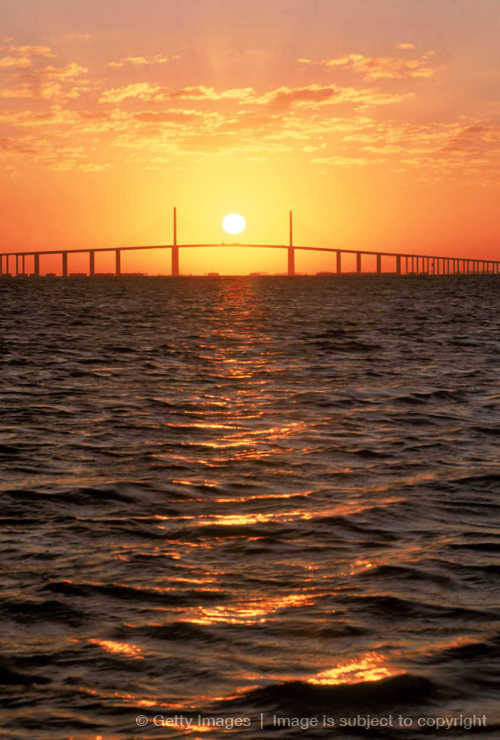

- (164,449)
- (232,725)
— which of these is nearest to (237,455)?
(164,449)

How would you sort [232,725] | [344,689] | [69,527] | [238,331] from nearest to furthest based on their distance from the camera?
[232,725] → [344,689] → [69,527] → [238,331]

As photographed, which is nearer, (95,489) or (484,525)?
(484,525)

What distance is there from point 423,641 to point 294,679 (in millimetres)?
979

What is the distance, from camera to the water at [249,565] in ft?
14.9

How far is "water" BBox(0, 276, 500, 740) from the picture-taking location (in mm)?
4539

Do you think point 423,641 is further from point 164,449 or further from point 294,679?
point 164,449

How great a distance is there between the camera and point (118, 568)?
21.5 ft

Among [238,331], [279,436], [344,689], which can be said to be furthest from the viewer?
[238,331]

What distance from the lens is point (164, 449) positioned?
11242 millimetres

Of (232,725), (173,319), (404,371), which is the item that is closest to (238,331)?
(173,319)

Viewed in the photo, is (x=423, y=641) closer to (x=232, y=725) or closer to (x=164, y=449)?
(x=232, y=725)

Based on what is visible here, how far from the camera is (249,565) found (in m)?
6.62

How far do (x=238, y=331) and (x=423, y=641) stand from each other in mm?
30447

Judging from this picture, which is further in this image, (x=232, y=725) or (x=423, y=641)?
(x=423, y=641)
